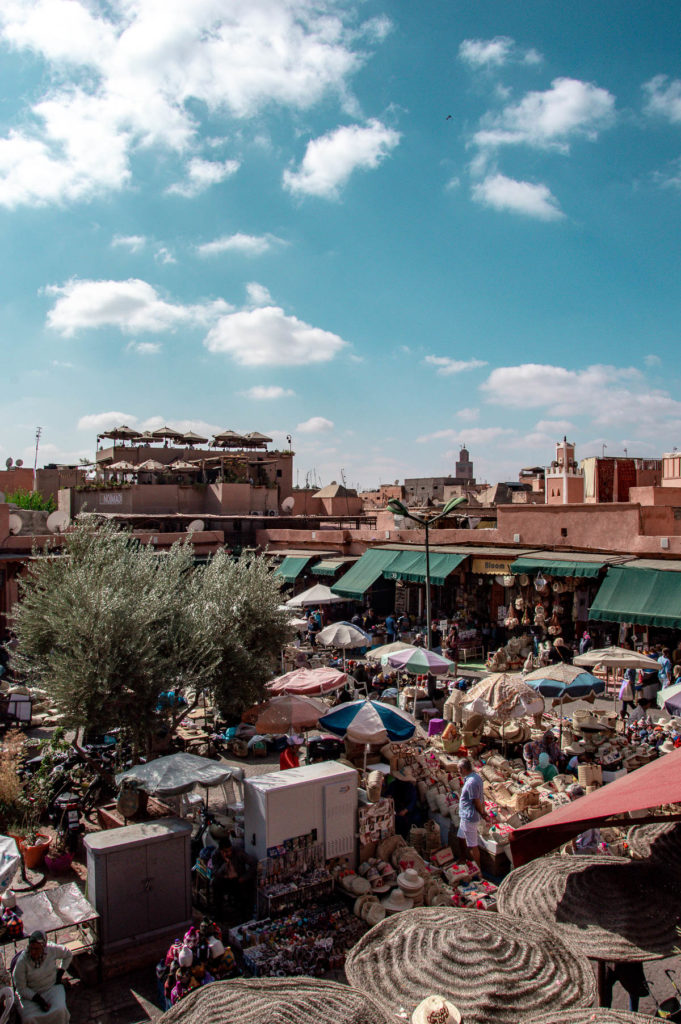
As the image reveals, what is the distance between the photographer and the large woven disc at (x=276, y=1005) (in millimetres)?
3865

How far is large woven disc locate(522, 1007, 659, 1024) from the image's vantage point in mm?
3334

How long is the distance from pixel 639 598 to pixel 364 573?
9555 mm

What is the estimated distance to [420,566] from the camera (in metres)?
22.6

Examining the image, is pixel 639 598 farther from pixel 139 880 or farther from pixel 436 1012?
pixel 436 1012

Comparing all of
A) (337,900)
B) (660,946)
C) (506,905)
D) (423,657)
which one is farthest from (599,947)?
(423,657)

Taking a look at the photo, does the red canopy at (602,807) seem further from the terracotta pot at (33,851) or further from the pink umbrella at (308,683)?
the pink umbrella at (308,683)

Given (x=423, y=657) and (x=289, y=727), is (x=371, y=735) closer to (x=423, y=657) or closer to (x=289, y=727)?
(x=289, y=727)

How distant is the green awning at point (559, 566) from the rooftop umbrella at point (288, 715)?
9.29 m

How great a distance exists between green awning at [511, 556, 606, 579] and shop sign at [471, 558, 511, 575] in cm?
58

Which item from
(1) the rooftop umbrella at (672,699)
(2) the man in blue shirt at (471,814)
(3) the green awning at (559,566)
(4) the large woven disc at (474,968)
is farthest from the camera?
(3) the green awning at (559,566)

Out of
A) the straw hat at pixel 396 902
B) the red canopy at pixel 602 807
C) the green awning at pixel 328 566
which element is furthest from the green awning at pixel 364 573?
the red canopy at pixel 602 807

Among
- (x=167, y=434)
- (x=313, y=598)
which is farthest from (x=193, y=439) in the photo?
(x=313, y=598)

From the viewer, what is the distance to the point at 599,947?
4109 mm

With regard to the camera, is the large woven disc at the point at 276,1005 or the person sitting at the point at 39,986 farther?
the person sitting at the point at 39,986
